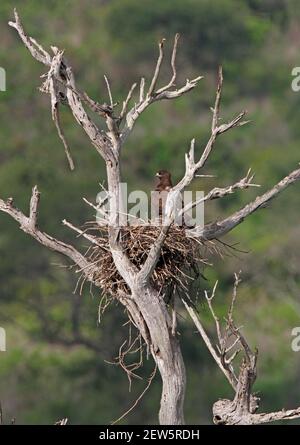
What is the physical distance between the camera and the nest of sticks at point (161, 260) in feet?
25.9

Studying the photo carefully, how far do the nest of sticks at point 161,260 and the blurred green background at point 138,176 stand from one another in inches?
392

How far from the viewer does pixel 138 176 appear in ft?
93.6

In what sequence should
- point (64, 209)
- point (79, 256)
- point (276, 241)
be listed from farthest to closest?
point (276, 241) < point (64, 209) < point (79, 256)

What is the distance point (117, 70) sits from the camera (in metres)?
34.6

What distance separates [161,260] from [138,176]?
20598 millimetres

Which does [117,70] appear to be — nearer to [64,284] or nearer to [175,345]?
[64,284]

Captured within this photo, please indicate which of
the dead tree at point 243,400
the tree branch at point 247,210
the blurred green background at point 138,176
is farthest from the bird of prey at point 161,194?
the blurred green background at point 138,176

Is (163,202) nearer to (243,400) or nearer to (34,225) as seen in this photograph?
(34,225)

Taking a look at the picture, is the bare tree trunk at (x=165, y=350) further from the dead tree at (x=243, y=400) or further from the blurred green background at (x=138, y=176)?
the blurred green background at (x=138, y=176)
